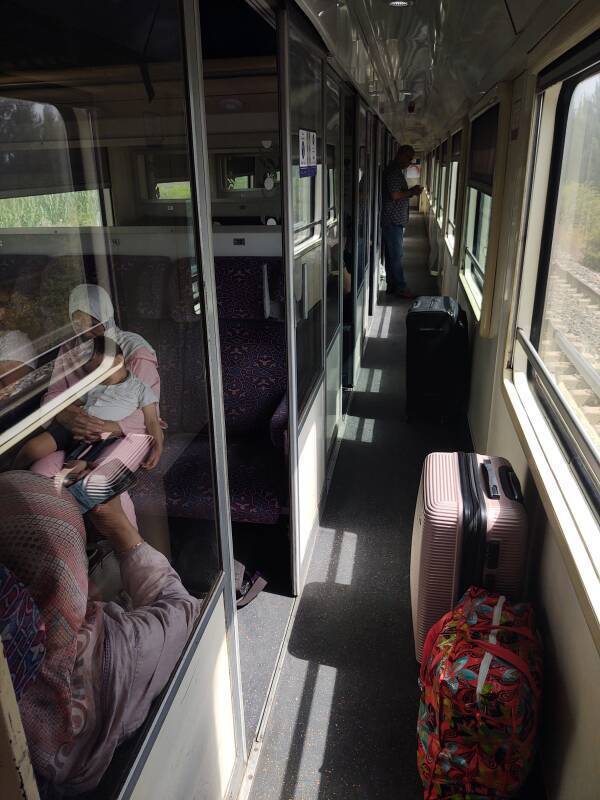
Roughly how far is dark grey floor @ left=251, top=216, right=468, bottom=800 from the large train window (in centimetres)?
85

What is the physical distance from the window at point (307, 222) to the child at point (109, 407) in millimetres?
1025

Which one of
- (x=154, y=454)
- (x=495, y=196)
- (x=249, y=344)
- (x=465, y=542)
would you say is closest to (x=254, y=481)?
(x=249, y=344)

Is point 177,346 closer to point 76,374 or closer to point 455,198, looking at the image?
point 76,374

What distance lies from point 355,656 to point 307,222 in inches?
74.7

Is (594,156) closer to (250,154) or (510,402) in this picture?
(510,402)

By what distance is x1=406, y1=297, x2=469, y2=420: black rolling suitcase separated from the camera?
430cm

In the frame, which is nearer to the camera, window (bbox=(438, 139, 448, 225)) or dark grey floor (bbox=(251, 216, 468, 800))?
dark grey floor (bbox=(251, 216, 468, 800))

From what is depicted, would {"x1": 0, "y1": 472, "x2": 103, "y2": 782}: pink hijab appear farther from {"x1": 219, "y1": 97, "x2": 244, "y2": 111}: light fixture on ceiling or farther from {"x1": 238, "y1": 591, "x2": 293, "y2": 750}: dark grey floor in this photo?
{"x1": 219, "y1": 97, "x2": 244, "y2": 111}: light fixture on ceiling

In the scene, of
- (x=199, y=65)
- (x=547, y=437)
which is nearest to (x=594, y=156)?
(x=547, y=437)

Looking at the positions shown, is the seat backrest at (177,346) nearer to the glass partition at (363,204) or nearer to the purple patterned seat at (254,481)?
the purple patterned seat at (254,481)

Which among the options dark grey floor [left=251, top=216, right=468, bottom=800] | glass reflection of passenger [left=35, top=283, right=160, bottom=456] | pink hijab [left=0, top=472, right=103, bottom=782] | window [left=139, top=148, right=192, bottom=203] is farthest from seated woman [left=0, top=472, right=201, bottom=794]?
dark grey floor [left=251, top=216, right=468, bottom=800]

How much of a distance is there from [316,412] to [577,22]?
6.52ft

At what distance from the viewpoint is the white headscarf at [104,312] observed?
1.50 m

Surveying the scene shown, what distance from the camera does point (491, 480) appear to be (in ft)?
7.50
